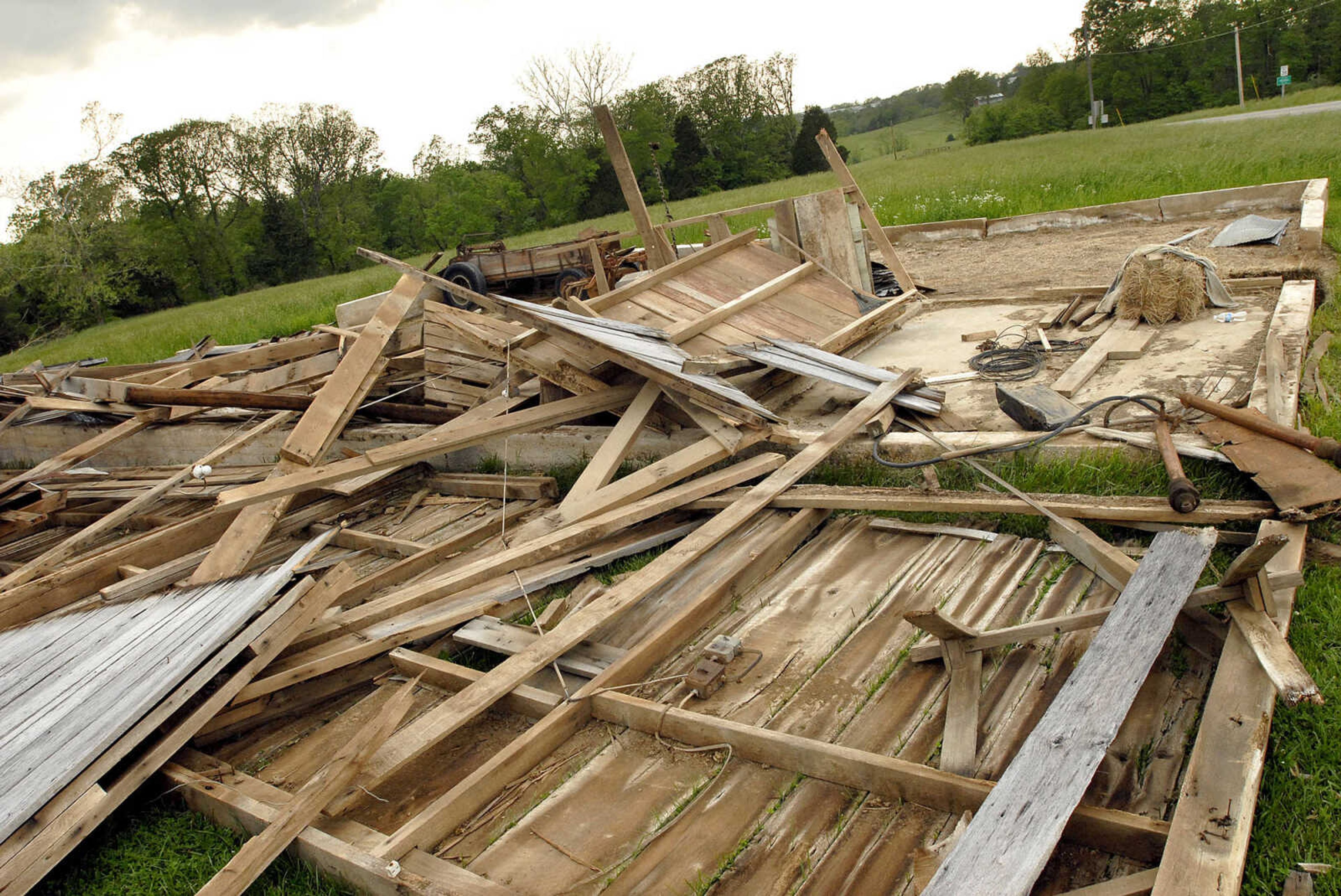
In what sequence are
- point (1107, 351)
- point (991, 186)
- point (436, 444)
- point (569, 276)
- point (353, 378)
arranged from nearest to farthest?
point (436, 444), point (353, 378), point (1107, 351), point (569, 276), point (991, 186)

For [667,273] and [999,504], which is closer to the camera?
[999,504]

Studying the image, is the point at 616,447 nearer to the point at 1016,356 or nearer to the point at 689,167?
the point at 1016,356

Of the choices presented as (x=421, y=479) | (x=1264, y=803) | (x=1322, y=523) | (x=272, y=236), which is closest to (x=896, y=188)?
(x=421, y=479)

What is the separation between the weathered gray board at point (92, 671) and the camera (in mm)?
3146

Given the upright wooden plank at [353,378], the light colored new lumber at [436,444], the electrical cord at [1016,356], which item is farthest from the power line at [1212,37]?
the upright wooden plank at [353,378]

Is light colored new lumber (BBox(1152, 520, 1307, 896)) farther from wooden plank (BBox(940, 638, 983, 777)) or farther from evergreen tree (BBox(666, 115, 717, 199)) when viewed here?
evergreen tree (BBox(666, 115, 717, 199))

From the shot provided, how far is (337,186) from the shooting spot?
212 ft

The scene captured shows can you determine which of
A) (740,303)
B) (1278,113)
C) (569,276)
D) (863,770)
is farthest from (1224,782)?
(1278,113)

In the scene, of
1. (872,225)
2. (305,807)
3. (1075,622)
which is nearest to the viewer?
(305,807)

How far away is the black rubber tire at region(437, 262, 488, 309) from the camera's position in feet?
47.6

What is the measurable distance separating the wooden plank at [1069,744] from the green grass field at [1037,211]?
465mm

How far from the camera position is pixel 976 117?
69.6m

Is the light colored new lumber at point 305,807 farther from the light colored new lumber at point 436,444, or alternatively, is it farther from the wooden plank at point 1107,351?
the wooden plank at point 1107,351

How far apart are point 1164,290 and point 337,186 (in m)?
67.2
